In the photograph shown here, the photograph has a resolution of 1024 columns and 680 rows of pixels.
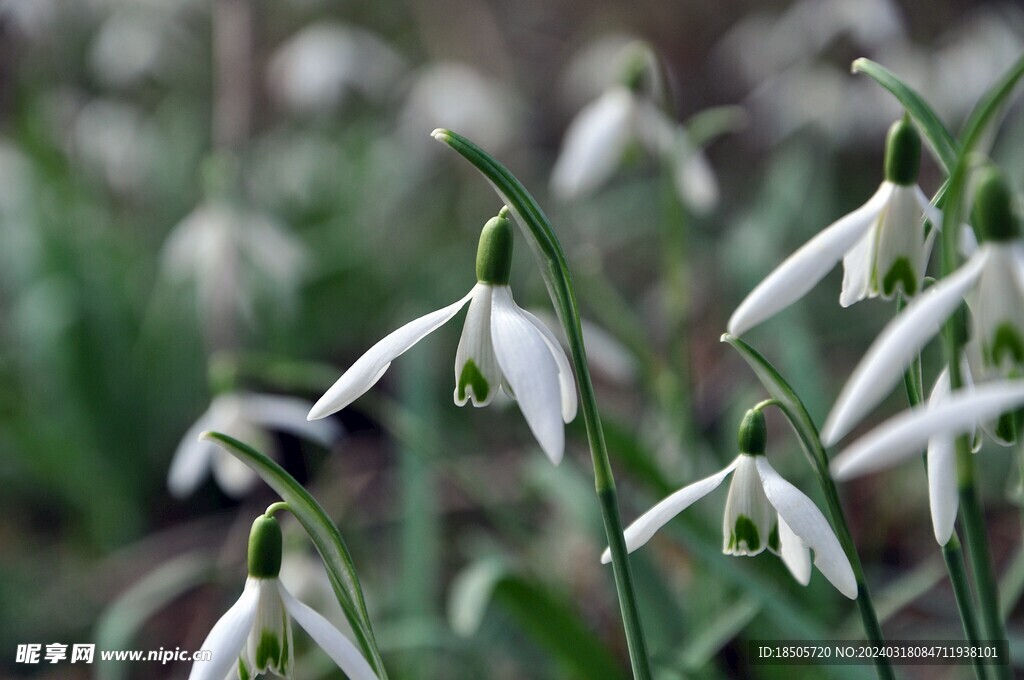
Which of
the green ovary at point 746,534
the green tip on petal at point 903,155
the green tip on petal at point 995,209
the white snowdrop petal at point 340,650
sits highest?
the green tip on petal at point 903,155

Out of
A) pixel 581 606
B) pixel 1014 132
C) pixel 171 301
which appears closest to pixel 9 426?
pixel 171 301

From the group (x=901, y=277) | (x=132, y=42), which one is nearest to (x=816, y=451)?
(x=901, y=277)

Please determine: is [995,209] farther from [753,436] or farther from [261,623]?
[261,623]

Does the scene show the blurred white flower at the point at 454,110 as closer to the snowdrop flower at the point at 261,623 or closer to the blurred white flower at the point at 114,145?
the blurred white flower at the point at 114,145

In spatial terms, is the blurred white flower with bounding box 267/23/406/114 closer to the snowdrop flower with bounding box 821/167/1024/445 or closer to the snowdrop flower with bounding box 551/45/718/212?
the snowdrop flower with bounding box 551/45/718/212

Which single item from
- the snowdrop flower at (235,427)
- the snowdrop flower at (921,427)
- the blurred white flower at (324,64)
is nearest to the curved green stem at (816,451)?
the snowdrop flower at (921,427)

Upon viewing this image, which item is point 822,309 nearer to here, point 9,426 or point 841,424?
point 9,426

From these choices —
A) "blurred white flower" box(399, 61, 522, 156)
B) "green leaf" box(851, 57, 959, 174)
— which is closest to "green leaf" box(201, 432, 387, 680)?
"green leaf" box(851, 57, 959, 174)
